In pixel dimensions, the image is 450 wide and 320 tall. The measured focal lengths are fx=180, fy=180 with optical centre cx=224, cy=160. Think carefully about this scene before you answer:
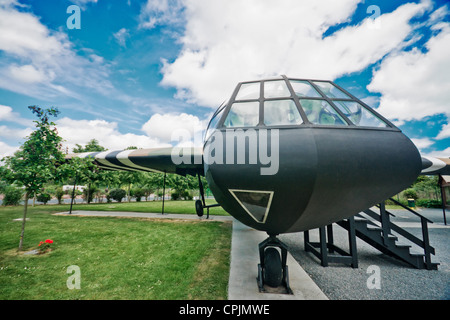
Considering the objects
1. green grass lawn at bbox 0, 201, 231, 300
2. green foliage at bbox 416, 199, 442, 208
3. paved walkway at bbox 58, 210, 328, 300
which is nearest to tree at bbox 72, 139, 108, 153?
green grass lawn at bbox 0, 201, 231, 300

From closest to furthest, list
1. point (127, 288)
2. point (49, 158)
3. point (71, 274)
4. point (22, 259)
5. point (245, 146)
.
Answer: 1. point (245, 146)
2. point (127, 288)
3. point (71, 274)
4. point (22, 259)
5. point (49, 158)

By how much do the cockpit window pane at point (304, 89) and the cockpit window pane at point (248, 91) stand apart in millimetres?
466

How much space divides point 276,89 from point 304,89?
13.4 inches

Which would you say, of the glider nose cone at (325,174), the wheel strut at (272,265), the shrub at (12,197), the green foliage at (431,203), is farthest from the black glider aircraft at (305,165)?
the green foliage at (431,203)

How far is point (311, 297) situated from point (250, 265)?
1.49 meters

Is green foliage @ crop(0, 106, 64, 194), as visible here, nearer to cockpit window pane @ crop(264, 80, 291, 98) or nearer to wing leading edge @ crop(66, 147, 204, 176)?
wing leading edge @ crop(66, 147, 204, 176)

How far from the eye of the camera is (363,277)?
12.9 feet

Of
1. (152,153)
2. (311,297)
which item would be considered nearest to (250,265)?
(311,297)

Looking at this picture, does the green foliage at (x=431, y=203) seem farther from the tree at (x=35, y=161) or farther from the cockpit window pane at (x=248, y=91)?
the tree at (x=35, y=161)

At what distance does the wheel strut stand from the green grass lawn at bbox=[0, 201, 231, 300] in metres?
0.76

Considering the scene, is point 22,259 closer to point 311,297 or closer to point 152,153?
point 152,153

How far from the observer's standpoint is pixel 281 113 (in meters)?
1.88

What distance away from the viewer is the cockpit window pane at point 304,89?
2160 mm
